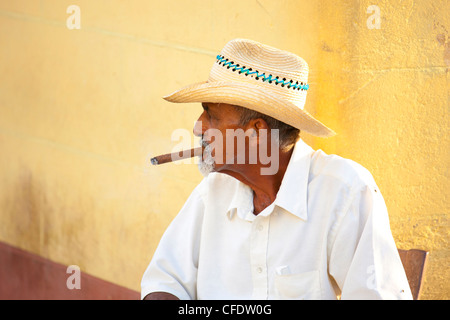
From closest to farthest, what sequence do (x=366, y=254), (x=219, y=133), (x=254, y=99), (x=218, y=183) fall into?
1. (x=366, y=254)
2. (x=254, y=99)
3. (x=219, y=133)
4. (x=218, y=183)

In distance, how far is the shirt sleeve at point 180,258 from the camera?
265 cm

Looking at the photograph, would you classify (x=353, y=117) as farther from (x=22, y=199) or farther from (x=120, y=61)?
(x=22, y=199)

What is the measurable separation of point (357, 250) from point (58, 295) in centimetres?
290

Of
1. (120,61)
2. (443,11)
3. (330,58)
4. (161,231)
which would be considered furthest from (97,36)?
(443,11)

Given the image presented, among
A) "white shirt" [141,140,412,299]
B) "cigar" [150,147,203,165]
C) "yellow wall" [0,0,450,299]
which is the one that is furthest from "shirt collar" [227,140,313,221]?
"yellow wall" [0,0,450,299]

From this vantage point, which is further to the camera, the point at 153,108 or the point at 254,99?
the point at 153,108

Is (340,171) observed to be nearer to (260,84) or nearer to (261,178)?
(261,178)

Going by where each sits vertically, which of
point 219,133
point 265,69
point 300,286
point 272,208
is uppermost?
point 265,69

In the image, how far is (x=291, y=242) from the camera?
2438 mm

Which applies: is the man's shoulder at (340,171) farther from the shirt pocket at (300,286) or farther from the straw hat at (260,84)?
the shirt pocket at (300,286)

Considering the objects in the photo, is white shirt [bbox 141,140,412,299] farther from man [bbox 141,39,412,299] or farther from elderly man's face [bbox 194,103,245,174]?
elderly man's face [bbox 194,103,245,174]

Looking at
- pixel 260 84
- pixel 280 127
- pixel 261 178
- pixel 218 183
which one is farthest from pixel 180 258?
pixel 260 84

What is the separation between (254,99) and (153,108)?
156 centimetres

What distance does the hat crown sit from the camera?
242cm
